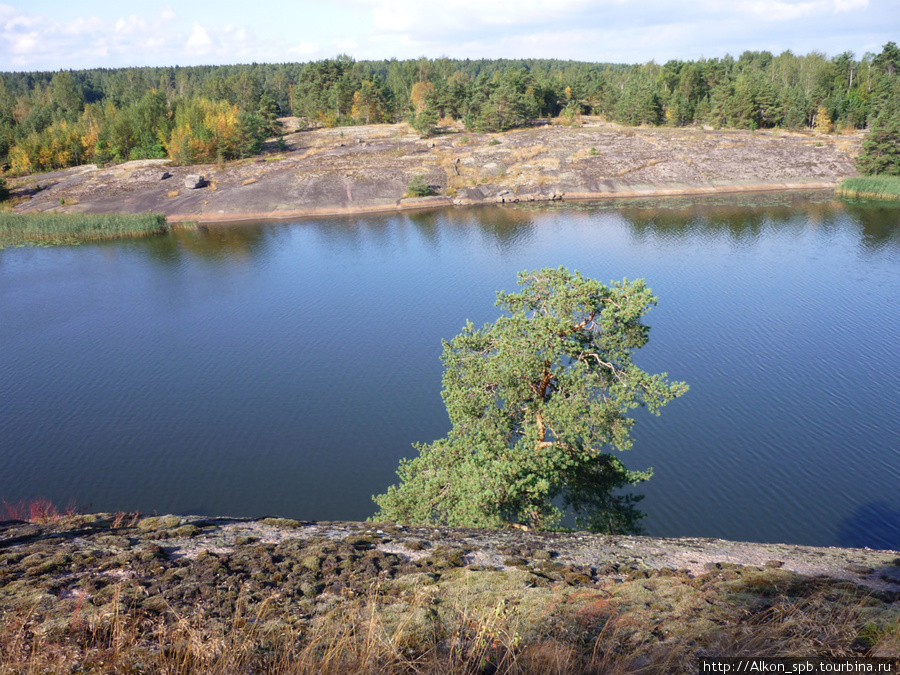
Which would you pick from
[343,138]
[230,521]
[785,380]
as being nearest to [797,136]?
[343,138]

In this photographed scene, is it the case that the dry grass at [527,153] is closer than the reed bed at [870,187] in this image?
No

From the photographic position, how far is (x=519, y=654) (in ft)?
20.7

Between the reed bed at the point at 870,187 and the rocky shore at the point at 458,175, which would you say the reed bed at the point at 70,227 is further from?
the reed bed at the point at 870,187

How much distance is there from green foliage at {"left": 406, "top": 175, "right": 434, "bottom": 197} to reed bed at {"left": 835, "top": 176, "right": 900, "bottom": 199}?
56.2 m

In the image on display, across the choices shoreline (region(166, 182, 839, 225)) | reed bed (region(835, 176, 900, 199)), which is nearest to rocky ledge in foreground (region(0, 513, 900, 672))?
shoreline (region(166, 182, 839, 225))

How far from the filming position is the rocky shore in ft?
263

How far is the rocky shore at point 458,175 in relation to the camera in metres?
80.1

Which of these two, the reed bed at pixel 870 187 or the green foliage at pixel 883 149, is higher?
the green foliage at pixel 883 149

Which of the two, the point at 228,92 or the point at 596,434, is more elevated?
the point at 228,92

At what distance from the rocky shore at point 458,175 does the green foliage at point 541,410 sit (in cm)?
6681

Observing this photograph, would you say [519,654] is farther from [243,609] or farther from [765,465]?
[765,465]

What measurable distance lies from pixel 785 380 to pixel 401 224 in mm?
52251

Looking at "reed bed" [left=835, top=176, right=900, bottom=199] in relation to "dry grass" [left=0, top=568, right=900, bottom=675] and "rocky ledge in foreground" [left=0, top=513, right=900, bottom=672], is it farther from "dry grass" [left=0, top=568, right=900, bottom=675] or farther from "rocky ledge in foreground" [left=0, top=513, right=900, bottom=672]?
"dry grass" [left=0, top=568, right=900, bottom=675]

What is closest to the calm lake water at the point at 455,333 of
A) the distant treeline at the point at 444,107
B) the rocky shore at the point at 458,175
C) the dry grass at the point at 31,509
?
the dry grass at the point at 31,509
